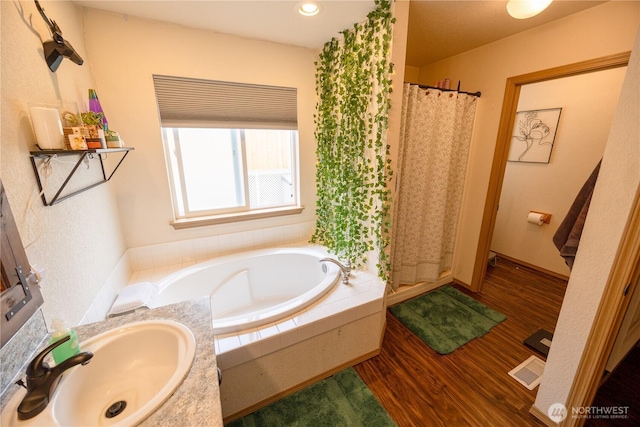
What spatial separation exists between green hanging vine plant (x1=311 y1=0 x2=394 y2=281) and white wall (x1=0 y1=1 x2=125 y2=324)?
160 cm

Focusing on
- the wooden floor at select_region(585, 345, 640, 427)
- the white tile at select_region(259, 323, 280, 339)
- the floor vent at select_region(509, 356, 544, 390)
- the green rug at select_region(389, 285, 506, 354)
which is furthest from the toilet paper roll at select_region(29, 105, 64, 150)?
the wooden floor at select_region(585, 345, 640, 427)

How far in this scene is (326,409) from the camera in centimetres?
143

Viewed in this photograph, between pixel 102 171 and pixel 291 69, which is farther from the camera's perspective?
pixel 291 69

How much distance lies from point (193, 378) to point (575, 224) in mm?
1915

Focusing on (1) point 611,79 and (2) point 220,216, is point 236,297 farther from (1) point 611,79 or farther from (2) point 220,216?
(1) point 611,79

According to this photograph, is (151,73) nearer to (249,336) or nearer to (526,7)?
(249,336)

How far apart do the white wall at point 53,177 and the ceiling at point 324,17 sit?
1.76ft

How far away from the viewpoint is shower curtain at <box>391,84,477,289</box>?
2068 millimetres

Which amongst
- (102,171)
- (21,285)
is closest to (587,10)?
(21,285)

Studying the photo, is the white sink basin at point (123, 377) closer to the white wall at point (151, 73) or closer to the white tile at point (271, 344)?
the white tile at point (271, 344)

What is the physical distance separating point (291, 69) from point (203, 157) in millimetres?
1070

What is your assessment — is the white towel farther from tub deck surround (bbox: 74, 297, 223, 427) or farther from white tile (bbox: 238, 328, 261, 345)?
white tile (bbox: 238, 328, 261, 345)

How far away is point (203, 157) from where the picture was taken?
2.08 m

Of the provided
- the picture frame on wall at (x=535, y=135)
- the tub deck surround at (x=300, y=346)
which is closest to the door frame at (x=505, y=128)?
the picture frame on wall at (x=535, y=135)
